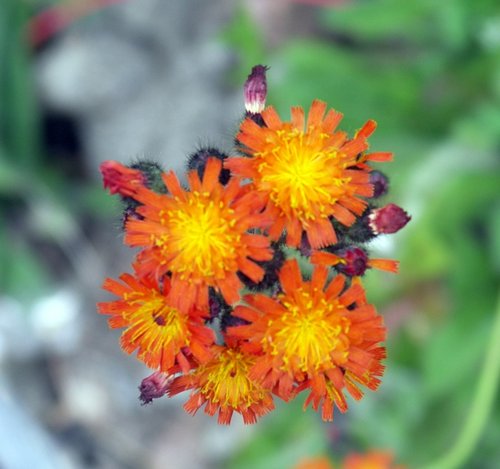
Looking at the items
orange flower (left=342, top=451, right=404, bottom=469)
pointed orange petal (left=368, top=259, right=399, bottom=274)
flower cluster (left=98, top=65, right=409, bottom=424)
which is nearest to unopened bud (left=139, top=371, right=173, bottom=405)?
flower cluster (left=98, top=65, right=409, bottom=424)

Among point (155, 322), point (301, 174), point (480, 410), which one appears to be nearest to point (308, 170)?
point (301, 174)

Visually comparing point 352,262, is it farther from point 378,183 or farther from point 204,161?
point 204,161

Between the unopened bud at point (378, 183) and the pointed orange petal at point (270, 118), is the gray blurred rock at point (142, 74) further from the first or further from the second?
the pointed orange petal at point (270, 118)

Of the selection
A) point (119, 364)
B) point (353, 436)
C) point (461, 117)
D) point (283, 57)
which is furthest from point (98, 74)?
point (353, 436)

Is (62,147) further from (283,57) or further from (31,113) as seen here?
(283,57)

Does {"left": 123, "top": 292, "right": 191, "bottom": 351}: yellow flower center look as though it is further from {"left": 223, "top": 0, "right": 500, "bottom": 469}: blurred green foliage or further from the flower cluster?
{"left": 223, "top": 0, "right": 500, "bottom": 469}: blurred green foliage

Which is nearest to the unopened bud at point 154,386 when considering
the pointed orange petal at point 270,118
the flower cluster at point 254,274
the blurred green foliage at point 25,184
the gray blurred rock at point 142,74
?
the flower cluster at point 254,274
